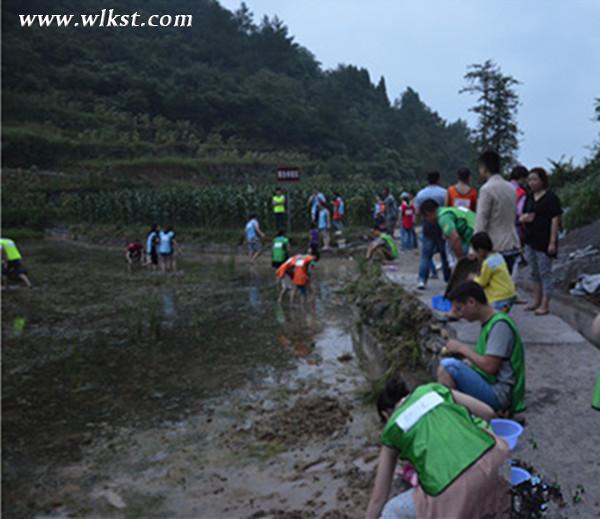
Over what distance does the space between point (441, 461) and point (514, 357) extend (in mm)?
1564

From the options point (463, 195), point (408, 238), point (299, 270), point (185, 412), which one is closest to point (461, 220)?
point (463, 195)

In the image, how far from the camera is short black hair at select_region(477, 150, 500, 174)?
19.4ft

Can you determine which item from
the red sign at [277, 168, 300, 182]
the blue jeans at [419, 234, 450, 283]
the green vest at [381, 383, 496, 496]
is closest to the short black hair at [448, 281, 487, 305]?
the green vest at [381, 383, 496, 496]

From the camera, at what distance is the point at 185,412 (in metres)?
6.39

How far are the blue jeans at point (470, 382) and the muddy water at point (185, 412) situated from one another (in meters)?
1.31

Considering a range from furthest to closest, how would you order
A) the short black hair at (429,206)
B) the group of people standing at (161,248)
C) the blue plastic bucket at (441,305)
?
the group of people standing at (161,248) < the short black hair at (429,206) < the blue plastic bucket at (441,305)

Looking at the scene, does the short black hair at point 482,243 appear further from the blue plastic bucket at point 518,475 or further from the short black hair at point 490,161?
the blue plastic bucket at point 518,475

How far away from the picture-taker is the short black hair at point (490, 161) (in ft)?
19.4

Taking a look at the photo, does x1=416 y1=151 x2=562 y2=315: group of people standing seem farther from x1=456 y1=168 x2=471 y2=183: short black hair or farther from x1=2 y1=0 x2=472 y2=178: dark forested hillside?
x1=2 y1=0 x2=472 y2=178: dark forested hillside

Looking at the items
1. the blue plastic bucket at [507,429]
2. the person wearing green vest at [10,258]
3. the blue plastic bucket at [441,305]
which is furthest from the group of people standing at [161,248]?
the blue plastic bucket at [507,429]

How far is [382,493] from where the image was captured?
8.96ft

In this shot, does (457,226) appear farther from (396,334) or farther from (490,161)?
(396,334)

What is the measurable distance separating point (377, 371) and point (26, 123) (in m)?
50.2

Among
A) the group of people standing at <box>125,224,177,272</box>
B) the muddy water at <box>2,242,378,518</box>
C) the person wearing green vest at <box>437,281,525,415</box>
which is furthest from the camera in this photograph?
the group of people standing at <box>125,224,177,272</box>
